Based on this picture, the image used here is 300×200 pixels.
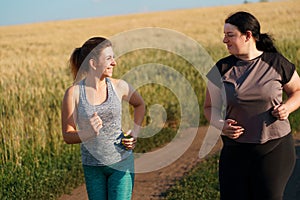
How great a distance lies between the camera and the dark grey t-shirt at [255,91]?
9.59ft

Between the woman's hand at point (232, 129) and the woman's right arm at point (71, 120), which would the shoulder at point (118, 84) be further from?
the woman's hand at point (232, 129)

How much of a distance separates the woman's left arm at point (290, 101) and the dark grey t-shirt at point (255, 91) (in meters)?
0.04

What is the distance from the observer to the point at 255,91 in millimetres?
2908

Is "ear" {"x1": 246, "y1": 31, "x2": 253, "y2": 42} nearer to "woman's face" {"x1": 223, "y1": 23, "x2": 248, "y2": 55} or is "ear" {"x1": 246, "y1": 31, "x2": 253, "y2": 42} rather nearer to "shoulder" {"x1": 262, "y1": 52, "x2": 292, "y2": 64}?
"woman's face" {"x1": 223, "y1": 23, "x2": 248, "y2": 55}

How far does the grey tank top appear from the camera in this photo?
9.59 ft

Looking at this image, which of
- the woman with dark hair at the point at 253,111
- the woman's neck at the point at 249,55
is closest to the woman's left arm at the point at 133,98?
the woman with dark hair at the point at 253,111

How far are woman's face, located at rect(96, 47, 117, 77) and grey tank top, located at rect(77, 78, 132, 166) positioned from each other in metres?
0.14

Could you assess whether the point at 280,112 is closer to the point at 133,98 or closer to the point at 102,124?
the point at 133,98

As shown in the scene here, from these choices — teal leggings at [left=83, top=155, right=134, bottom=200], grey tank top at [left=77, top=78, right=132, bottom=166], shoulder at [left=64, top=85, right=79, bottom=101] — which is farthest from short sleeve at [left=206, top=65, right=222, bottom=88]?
shoulder at [left=64, top=85, right=79, bottom=101]

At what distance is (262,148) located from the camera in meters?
2.94

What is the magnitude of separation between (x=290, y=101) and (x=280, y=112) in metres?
0.16

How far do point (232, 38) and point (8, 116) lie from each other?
4.40 meters

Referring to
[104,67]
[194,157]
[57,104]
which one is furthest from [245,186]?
[57,104]

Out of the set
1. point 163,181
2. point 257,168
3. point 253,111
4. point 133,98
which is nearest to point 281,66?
point 253,111
